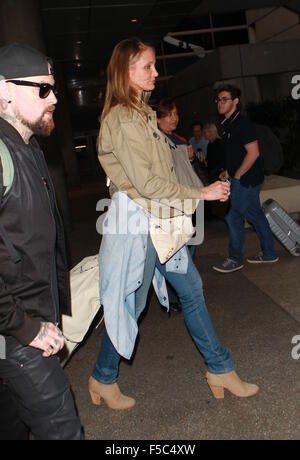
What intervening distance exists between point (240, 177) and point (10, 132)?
4.15 meters

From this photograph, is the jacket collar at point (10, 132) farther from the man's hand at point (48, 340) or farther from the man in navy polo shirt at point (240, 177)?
the man in navy polo shirt at point (240, 177)

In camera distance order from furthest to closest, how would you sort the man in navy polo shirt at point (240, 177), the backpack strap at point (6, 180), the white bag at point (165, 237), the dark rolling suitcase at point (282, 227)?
1. the dark rolling suitcase at point (282, 227)
2. the man in navy polo shirt at point (240, 177)
3. the white bag at point (165, 237)
4. the backpack strap at point (6, 180)

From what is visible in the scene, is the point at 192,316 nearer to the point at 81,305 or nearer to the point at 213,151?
the point at 81,305

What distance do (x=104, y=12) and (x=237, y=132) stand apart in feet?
23.1

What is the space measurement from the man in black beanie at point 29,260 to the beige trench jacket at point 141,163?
0.77 metres

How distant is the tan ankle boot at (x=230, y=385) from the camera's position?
312 centimetres

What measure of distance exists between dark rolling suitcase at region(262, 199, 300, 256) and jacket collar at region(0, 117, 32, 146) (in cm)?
463

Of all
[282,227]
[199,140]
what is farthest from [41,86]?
[199,140]

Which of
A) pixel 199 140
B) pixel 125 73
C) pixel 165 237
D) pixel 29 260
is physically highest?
pixel 125 73

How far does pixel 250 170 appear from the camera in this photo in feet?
18.8


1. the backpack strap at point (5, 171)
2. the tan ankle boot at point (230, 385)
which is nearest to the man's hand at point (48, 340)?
the backpack strap at point (5, 171)

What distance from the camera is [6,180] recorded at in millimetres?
1778
